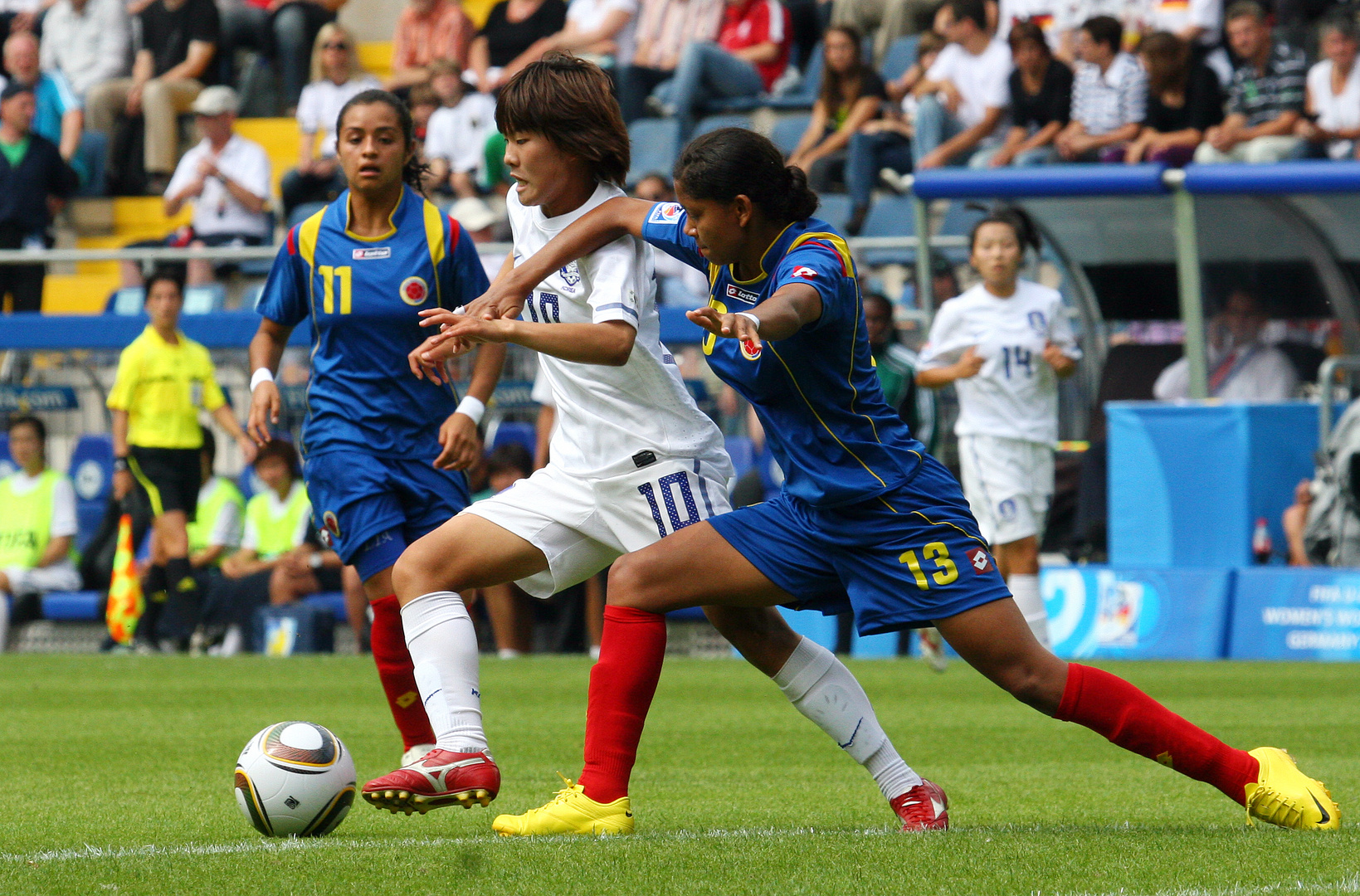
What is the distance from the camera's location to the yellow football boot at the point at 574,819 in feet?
15.1

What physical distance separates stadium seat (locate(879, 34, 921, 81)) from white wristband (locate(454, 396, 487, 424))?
11.7 meters

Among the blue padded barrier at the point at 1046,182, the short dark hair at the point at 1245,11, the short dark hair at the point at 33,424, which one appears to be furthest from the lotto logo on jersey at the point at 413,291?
the short dark hair at the point at 1245,11

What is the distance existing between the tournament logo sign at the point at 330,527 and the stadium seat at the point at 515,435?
7.37 m

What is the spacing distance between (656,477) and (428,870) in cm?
136

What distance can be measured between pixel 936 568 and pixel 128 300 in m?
12.4

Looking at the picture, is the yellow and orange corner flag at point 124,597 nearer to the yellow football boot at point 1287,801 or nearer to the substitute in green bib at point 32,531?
the substitute in green bib at point 32,531

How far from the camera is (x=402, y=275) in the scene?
5.92 m

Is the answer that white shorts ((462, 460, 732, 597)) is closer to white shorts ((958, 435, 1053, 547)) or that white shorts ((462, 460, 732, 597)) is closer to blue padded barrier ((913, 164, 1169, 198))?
white shorts ((958, 435, 1053, 547))

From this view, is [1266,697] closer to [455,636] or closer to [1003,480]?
[1003,480]

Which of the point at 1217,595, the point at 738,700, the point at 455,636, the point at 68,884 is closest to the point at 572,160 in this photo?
the point at 455,636

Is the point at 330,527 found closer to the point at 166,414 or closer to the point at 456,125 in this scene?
the point at 166,414

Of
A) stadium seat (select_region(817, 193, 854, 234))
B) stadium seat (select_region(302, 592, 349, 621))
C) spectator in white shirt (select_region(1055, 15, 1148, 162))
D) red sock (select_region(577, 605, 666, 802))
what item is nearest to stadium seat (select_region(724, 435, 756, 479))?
stadium seat (select_region(302, 592, 349, 621))

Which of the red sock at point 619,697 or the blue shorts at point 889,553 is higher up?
the blue shorts at point 889,553

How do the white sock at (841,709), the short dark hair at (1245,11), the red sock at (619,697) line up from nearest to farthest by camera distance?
the red sock at (619,697), the white sock at (841,709), the short dark hair at (1245,11)
